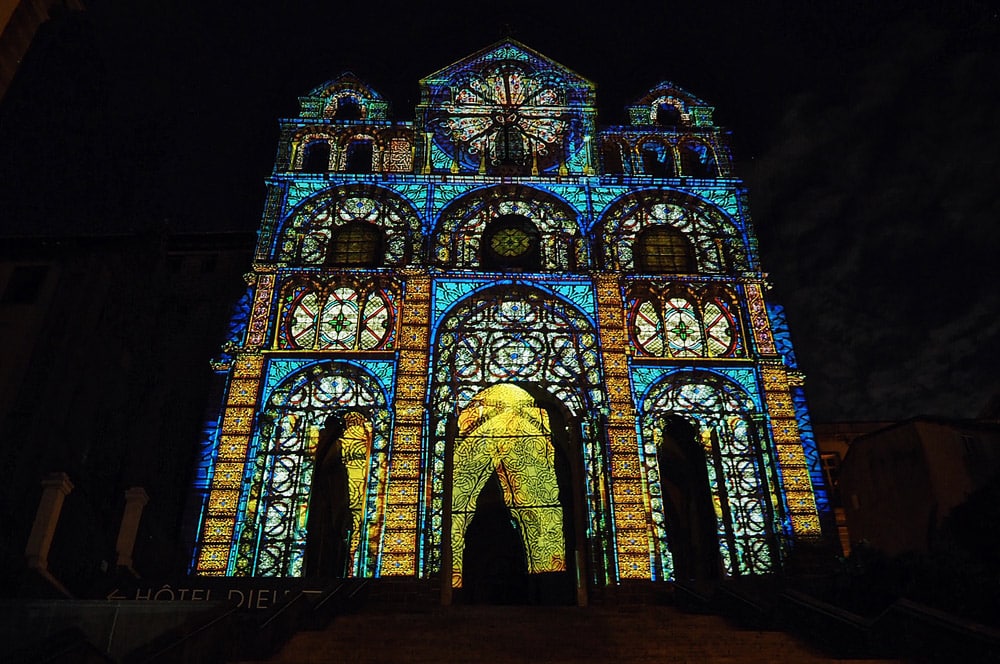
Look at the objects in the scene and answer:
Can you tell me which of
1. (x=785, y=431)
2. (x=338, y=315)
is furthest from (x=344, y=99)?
(x=785, y=431)

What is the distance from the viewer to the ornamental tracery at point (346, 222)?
18.5 meters

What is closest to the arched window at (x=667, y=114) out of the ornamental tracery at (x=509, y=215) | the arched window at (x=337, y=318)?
the ornamental tracery at (x=509, y=215)

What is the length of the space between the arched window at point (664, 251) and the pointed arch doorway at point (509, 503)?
4503 mm

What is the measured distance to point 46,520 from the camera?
12852 mm

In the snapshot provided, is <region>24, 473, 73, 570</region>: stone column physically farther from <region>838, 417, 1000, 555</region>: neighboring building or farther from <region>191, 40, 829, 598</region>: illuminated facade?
<region>838, 417, 1000, 555</region>: neighboring building

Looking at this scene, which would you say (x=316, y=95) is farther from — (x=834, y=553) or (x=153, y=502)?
(x=834, y=553)

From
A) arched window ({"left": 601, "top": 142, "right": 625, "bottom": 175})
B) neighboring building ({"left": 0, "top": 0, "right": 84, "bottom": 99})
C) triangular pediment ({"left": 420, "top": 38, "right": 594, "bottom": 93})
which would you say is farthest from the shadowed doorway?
neighboring building ({"left": 0, "top": 0, "right": 84, "bottom": 99})

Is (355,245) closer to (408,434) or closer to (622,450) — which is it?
(408,434)

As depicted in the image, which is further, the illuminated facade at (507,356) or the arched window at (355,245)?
the arched window at (355,245)

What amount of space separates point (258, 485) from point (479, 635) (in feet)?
24.9

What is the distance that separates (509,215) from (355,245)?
3998mm

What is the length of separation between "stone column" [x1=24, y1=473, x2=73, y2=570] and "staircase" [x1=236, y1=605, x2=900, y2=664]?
5547mm

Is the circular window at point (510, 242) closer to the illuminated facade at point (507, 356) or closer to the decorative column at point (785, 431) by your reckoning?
the illuminated facade at point (507, 356)

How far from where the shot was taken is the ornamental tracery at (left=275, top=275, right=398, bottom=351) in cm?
1722
